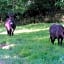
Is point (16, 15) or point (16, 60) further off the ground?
point (16, 60)

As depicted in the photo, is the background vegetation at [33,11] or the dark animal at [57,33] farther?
the background vegetation at [33,11]

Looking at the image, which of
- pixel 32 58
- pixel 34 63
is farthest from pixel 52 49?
pixel 34 63

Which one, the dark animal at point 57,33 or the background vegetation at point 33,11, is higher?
the dark animal at point 57,33

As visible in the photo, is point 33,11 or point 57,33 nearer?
point 57,33

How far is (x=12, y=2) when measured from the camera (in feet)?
91.0

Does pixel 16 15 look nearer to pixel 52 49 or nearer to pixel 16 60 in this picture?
pixel 52 49

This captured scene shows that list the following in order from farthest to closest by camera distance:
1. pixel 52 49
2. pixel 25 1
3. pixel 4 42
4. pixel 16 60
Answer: pixel 25 1 < pixel 4 42 < pixel 52 49 < pixel 16 60

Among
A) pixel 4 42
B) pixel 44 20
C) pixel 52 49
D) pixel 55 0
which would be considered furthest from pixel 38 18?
pixel 52 49

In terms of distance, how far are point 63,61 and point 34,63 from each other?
94cm

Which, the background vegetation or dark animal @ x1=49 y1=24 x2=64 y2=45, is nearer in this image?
dark animal @ x1=49 y1=24 x2=64 y2=45

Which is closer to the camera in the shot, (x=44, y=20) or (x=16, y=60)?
(x=16, y=60)

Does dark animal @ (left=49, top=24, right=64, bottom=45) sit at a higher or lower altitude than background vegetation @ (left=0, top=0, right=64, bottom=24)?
higher

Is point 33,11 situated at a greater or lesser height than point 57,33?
lesser

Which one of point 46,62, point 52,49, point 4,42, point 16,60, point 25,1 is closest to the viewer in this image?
point 46,62
